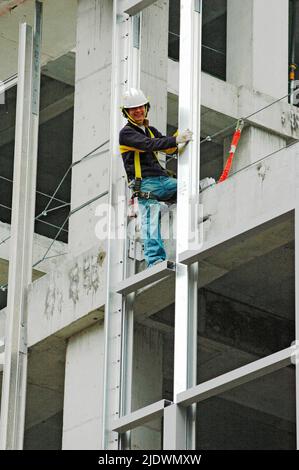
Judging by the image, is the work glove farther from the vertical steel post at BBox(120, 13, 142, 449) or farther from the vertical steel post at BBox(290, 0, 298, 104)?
the vertical steel post at BBox(290, 0, 298, 104)

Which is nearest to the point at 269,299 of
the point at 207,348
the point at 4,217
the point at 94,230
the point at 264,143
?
the point at 207,348

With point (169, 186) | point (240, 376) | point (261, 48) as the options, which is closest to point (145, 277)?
point (169, 186)

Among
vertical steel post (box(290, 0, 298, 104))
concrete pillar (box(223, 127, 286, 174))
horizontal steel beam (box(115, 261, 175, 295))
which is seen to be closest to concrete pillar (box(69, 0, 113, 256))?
horizontal steel beam (box(115, 261, 175, 295))

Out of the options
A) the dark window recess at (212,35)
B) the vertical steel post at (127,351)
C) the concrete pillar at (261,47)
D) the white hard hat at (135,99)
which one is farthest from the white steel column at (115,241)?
the dark window recess at (212,35)

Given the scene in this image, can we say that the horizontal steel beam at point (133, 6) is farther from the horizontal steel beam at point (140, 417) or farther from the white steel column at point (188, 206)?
the horizontal steel beam at point (140, 417)

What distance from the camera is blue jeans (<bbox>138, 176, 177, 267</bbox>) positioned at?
16.9m

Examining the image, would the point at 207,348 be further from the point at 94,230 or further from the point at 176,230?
the point at 176,230

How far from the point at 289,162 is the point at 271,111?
898cm

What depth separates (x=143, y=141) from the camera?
55.4 ft

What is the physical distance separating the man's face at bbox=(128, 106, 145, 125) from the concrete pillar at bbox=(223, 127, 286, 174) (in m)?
7.52

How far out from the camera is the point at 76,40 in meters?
21.0

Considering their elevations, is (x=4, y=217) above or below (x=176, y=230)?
→ above
